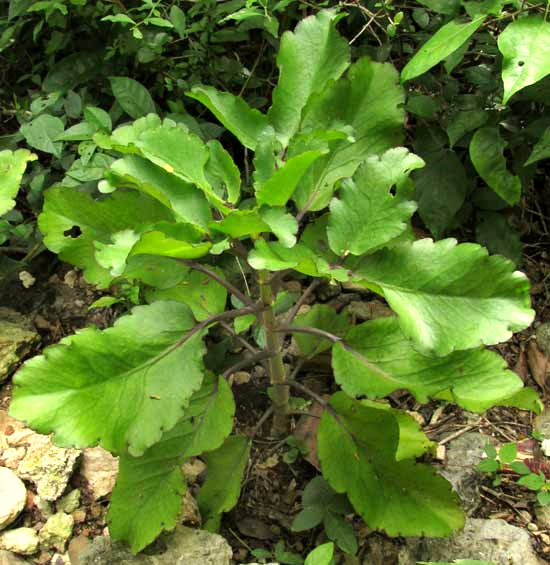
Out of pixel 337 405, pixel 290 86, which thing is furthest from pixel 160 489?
pixel 290 86

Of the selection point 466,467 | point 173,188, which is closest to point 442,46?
point 173,188

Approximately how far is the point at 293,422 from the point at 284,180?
2.63 feet

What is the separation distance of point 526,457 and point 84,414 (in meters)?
1.07

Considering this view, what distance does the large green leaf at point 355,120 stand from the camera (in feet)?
4.41

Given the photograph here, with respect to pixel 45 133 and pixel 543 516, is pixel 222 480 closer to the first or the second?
pixel 543 516

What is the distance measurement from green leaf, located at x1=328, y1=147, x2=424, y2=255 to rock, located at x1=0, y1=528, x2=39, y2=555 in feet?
2.90

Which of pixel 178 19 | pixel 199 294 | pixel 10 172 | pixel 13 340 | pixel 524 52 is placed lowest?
pixel 13 340

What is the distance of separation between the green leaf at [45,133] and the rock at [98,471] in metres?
0.75

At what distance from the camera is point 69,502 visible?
1507 mm

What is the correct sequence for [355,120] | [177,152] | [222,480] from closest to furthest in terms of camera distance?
1. [177,152]
2. [355,120]
3. [222,480]

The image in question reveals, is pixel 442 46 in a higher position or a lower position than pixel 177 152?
higher

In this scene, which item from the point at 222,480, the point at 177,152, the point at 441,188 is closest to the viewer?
the point at 177,152

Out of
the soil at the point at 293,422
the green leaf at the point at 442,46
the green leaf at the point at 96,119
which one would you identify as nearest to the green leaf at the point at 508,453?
the soil at the point at 293,422

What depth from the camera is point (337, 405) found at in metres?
1.44
